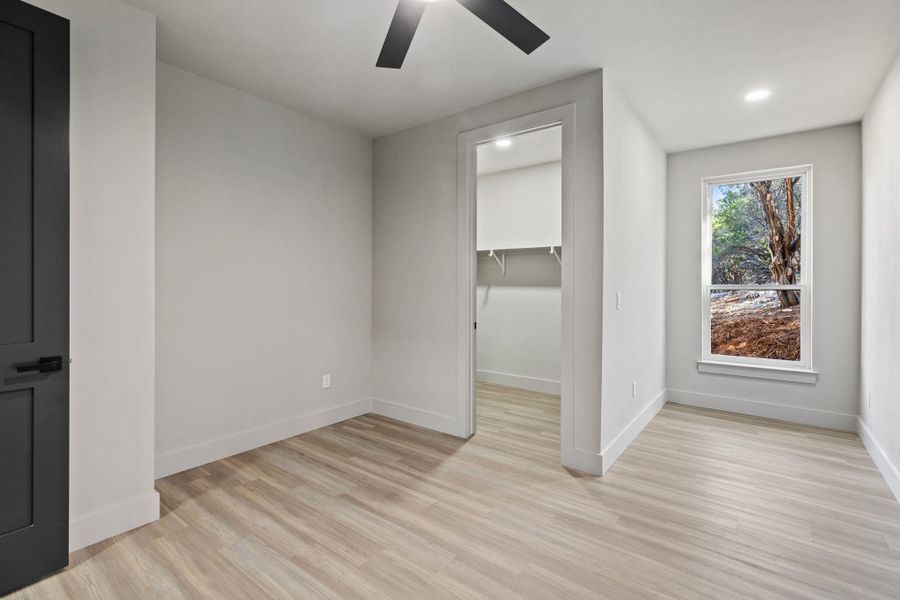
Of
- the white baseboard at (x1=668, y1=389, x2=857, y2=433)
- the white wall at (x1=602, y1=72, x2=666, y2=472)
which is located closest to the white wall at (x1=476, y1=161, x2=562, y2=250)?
the white wall at (x1=602, y1=72, x2=666, y2=472)

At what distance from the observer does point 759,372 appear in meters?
4.11

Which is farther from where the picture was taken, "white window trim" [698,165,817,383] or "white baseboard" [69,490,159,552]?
"white window trim" [698,165,817,383]

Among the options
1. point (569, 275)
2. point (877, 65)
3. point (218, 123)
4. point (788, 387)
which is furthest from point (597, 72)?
point (788, 387)

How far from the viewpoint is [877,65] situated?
2.67m

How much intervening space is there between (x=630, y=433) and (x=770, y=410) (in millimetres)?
1708

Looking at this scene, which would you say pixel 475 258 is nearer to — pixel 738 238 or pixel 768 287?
pixel 738 238

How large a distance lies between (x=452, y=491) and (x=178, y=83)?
3.10 meters

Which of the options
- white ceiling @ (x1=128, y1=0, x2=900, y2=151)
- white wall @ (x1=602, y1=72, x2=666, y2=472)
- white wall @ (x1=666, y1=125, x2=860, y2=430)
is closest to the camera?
white ceiling @ (x1=128, y1=0, x2=900, y2=151)

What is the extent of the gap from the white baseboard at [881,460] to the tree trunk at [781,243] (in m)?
1.20

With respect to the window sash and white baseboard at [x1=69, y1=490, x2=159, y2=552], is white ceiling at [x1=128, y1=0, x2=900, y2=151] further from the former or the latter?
white baseboard at [x1=69, y1=490, x2=159, y2=552]

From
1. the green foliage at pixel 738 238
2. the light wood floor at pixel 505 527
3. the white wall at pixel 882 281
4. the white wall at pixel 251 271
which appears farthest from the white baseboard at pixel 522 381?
the white wall at pixel 882 281

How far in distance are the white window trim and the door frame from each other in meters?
2.29

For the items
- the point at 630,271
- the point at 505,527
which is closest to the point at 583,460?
the point at 505,527

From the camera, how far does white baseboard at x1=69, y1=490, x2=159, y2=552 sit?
2.00 metres
